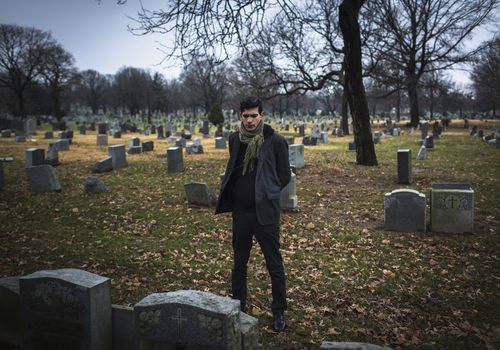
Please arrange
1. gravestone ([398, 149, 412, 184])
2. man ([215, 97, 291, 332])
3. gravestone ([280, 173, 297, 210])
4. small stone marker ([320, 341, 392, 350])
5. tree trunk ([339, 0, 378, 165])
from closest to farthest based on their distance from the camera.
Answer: small stone marker ([320, 341, 392, 350]) → man ([215, 97, 291, 332]) → gravestone ([280, 173, 297, 210]) → gravestone ([398, 149, 412, 184]) → tree trunk ([339, 0, 378, 165])

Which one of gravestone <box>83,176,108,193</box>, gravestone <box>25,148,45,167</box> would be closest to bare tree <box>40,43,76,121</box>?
gravestone <box>25,148,45,167</box>

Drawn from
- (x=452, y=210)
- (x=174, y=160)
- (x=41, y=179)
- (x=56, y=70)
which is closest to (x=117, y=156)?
(x=174, y=160)

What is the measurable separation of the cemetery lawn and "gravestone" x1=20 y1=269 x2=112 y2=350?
59.2 inches

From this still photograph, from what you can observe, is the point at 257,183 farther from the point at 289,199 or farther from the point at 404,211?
the point at 289,199

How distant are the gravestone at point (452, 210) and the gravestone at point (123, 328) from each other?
598 centimetres

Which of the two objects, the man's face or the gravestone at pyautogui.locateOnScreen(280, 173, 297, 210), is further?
the gravestone at pyautogui.locateOnScreen(280, 173, 297, 210)

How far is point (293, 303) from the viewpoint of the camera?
16.5ft

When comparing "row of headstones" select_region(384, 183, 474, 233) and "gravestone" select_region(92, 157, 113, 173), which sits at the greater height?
"gravestone" select_region(92, 157, 113, 173)

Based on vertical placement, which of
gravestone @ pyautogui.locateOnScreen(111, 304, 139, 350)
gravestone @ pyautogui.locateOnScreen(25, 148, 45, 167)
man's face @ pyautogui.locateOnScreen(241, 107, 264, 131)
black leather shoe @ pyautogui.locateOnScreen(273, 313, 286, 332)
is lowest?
black leather shoe @ pyautogui.locateOnScreen(273, 313, 286, 332)

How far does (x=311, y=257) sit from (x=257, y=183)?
3.03 meters

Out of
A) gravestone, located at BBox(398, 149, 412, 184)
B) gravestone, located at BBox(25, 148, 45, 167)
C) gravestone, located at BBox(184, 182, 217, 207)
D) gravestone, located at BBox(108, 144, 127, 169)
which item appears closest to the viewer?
gravestone, located at BBox(184, 182, 217, 207)

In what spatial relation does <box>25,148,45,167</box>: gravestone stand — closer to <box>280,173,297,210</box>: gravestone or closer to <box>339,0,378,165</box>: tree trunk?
<box>280,173,297,210</box>: gravestone

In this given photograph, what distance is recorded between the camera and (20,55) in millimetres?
53312

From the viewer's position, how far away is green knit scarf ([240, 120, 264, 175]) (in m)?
4.00
